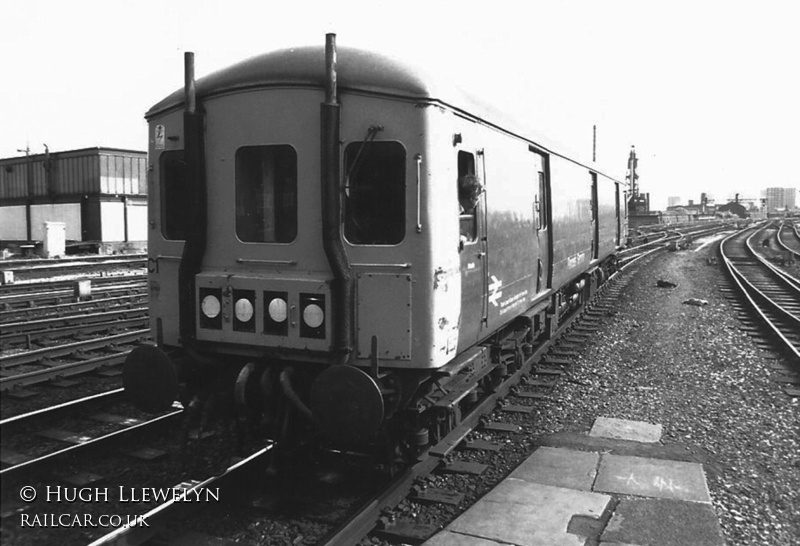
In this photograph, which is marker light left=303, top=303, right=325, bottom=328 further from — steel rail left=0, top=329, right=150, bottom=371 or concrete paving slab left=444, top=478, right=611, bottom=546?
steel rail left=0, top=329, right=150, bottom=371

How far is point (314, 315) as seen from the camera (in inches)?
179

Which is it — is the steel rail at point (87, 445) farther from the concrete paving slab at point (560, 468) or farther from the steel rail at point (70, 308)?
the steel rail at point (70, 308)

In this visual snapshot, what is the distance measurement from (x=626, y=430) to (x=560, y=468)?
1333 millimetres

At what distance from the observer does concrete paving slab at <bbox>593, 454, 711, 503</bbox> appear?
198 inches

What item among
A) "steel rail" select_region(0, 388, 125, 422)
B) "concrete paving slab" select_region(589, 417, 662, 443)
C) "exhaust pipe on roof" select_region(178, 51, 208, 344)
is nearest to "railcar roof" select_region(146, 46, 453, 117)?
"exhaust pipe on roof" select_region(178, 51, 208, 344)

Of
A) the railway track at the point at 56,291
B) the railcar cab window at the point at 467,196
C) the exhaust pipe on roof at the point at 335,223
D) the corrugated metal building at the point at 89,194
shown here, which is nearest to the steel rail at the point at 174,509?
the exhaust pipe on roof at the point at 335,223

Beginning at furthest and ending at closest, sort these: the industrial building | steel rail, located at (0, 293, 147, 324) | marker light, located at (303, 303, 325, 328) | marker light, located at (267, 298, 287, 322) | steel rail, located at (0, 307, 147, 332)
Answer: the industrial building < steel rail, located at (0, 293, 147, 324) < steel rail, located at (0, 307, 147, 332) < marker light, located at (267, 298, 287, 322) < marker light, located at (303, 303, 325, 328)

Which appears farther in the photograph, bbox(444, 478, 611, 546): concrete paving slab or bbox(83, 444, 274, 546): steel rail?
bbox(444, 478, 611, 546): concrete paving slab

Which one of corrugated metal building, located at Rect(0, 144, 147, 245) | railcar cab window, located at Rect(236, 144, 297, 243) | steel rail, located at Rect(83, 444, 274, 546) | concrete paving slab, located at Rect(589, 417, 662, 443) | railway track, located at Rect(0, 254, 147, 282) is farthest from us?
corrugated metal building, located at Rect(0, 144, 147, 245)

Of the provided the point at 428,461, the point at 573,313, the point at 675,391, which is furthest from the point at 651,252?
the point at 428,461

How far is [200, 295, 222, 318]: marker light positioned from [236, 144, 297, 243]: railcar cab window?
19.5 inches

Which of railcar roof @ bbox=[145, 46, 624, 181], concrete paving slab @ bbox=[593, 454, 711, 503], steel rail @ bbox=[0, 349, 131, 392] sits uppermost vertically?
railcar roof @ bbox=[145, 46, 624, 181]

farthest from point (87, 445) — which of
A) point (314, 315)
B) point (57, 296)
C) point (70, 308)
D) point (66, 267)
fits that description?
point (66, 267)

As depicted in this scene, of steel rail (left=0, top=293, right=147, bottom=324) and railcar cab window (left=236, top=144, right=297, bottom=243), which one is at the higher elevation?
railcar cab window (left=236, top=144, right=297, bottom=243)
